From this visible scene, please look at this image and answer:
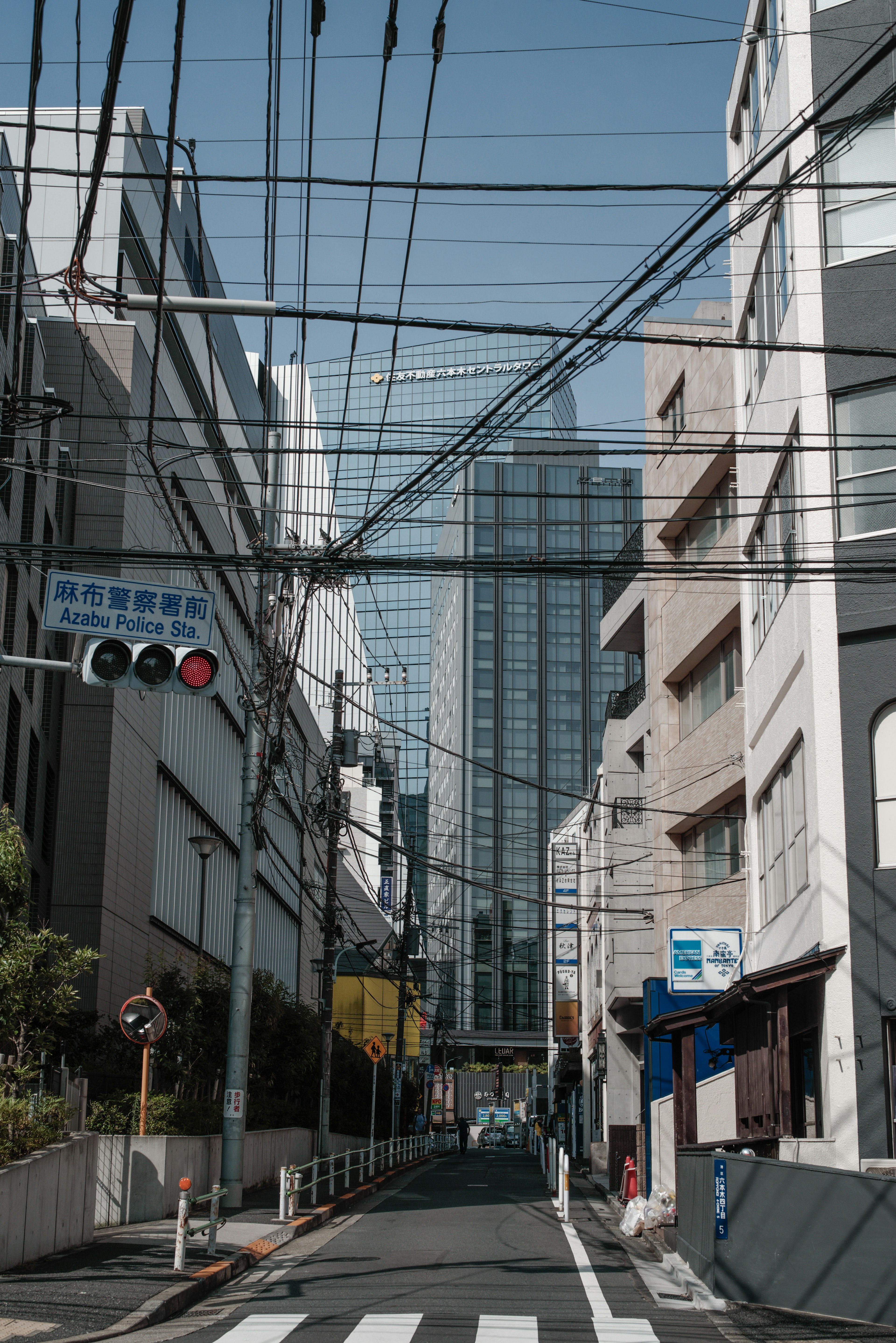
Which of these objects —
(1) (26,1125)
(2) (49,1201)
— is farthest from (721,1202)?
(1) (26,1125)

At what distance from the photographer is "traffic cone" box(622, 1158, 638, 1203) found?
2502 centimetres

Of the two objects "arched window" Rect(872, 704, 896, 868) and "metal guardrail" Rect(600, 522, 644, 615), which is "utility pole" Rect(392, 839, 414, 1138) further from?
"arched window" Rect(872, 704, 896, 868)

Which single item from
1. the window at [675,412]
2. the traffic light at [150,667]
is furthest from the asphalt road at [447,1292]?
the window at [675,412]

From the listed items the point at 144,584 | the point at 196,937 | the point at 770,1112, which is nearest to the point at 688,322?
the point at 770,1112

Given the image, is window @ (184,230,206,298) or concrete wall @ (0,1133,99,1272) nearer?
concrete wall @ (0,1133,99,1272)

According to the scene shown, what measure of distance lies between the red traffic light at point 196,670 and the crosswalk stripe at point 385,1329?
5.71 metres

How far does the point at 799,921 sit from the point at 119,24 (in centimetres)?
1511

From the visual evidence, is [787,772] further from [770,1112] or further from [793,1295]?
[793,1295]

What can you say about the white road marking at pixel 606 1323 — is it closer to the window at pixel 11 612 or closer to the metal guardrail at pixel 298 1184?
the metal guardrail at pixel 298 1184

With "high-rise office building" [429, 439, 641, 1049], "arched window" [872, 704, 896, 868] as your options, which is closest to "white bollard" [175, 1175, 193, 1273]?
"arched window" [872, 704, 896, 868]

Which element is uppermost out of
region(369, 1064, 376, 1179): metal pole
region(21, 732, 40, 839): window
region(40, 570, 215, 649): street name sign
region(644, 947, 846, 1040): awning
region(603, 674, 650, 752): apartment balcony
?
region(603, 674, 650, 752): apartment balcony

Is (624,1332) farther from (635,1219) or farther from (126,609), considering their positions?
(635,1219)

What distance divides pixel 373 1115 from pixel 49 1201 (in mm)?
29767

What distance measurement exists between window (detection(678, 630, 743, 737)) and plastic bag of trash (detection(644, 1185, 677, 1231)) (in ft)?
38.7
